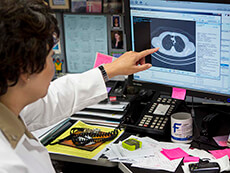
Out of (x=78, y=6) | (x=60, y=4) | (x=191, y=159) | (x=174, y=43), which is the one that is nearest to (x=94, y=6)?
(x=78, y=6)

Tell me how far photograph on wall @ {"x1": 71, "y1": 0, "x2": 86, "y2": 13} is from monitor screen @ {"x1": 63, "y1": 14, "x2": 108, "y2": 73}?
3 cm

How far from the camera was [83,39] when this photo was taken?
1.89m

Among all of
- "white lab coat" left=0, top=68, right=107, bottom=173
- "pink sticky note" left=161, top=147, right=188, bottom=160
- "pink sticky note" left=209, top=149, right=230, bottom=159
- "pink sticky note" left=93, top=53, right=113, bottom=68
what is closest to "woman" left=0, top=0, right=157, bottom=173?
"white lab coat" left=0, top=68, right=107, bottom=173

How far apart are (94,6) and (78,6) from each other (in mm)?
89

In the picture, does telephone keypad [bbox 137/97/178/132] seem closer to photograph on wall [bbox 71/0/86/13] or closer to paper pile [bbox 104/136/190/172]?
paper pile [bbox 104/136/190/172]

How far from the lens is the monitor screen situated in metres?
1.84

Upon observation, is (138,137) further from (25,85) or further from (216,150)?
(25,85)

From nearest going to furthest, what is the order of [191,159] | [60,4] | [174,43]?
[191,159], [174,43], [60,4]

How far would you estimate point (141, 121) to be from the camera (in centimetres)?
151

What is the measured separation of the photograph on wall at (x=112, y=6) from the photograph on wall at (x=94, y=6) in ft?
0.08

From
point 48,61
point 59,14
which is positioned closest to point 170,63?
point 48,61

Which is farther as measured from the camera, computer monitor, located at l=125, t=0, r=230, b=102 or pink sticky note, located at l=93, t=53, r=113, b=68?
pink sticky note, located at l=93, t=53, r=113, b=68

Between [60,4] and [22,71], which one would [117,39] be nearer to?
[60,4]

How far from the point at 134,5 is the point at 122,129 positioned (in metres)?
0.51
